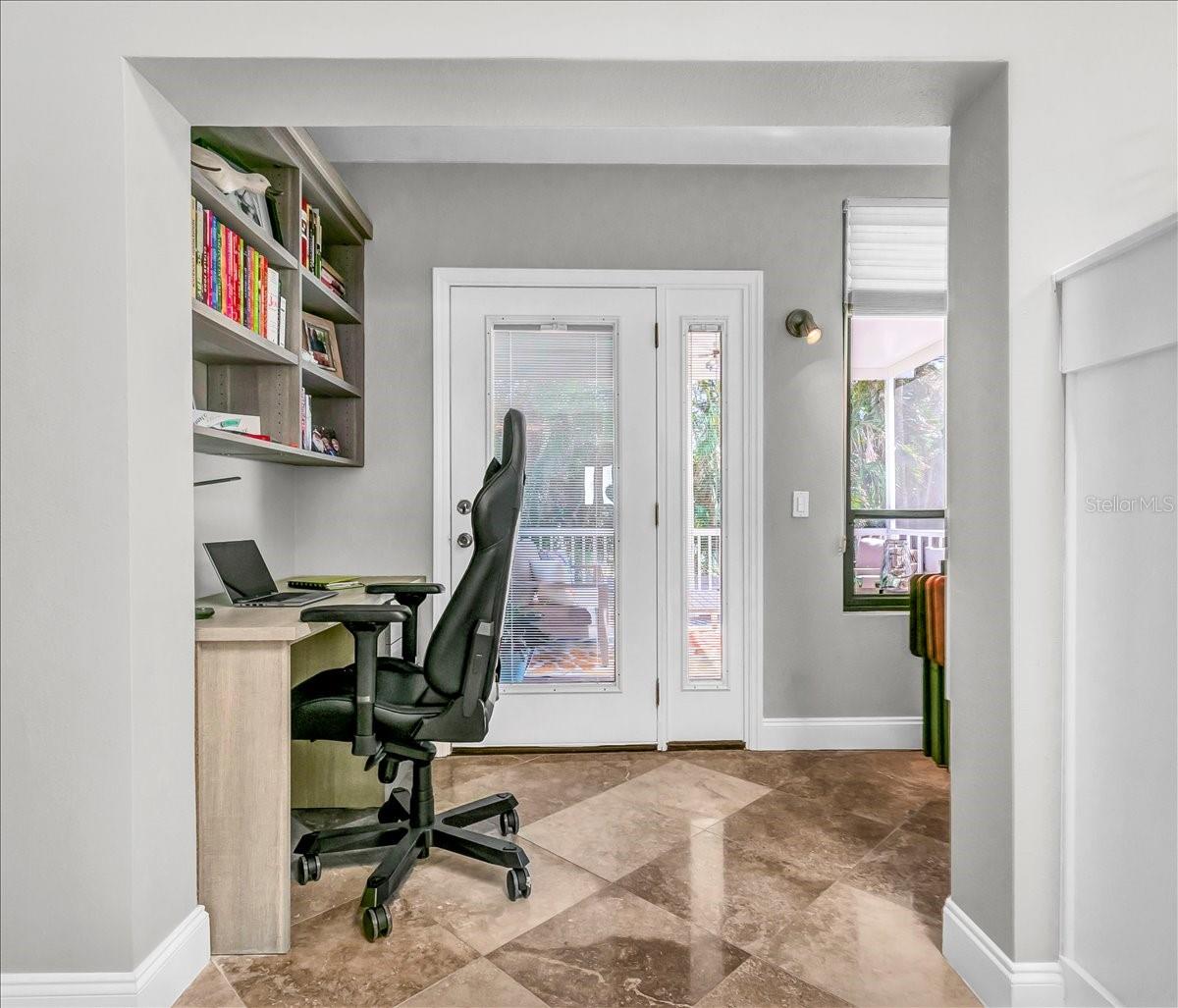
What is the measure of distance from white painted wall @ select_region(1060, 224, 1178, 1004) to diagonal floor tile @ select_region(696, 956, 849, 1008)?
18.7 inches

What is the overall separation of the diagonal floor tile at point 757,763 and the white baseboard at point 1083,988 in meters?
1.25

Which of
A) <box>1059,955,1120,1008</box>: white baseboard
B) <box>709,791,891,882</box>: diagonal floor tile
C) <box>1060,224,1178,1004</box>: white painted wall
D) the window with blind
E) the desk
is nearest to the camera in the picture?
<box>1060,224,1178,1004</box>: white painted wall

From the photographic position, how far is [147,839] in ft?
4.55

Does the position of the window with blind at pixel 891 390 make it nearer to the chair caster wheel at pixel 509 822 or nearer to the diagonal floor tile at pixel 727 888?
the diagonal floor tile at pixel 727 888

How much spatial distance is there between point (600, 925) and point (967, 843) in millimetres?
858

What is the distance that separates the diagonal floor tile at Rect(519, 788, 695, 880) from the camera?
1997 mm

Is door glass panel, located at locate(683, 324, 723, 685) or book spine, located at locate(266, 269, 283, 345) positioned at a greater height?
book spine, located at locate(266, 269, 283, 345)

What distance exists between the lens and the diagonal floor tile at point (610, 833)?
2.00 m

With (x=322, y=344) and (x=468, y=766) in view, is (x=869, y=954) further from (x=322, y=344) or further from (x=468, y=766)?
(x=322, y=344)

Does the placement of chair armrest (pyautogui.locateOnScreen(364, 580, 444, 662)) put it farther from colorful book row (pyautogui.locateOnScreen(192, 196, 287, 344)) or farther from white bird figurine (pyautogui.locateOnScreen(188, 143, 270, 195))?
white bird figurine (pyautogui.locateOnScreen(188, 143, 270, 195))

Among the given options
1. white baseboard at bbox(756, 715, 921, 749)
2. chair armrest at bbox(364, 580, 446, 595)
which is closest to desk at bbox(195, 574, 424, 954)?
chair armrest at bbox(364, 580, 446, 595)

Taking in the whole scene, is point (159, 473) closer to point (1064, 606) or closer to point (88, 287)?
point (88, 287)

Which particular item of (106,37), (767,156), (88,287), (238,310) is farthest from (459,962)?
(767,156)

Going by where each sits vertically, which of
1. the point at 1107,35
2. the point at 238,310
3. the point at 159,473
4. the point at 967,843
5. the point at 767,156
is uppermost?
the point at 767,156
